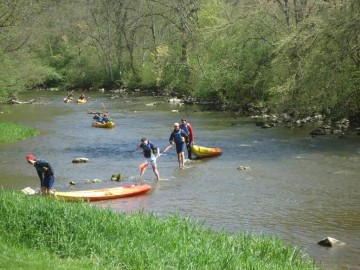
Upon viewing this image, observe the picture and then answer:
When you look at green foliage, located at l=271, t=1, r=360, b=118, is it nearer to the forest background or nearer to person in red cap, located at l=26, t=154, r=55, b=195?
the forest background

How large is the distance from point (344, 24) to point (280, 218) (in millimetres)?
14380

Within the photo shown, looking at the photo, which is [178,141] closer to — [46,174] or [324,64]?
[46,174]

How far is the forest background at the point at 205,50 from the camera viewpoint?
2898 cm

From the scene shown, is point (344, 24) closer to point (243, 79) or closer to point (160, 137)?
point (160, 137)

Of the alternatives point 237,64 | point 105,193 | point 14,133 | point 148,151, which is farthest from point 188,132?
point 237,64

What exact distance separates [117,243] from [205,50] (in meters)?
38.1

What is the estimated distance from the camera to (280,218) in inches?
577

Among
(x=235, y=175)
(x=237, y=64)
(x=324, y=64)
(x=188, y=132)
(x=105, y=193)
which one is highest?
(x=237, y=64)

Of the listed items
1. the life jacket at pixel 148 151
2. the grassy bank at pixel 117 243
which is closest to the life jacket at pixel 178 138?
the life jacket at pixel 148 151

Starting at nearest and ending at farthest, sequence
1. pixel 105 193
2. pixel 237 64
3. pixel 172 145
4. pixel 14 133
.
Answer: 1. pixel 105 193
2. pixel 172 145
3. pixel 14 133
4. pixel 237 64

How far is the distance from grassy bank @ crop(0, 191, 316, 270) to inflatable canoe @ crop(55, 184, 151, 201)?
3.72 metres

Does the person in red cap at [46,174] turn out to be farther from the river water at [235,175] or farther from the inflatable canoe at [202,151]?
the inflatable canoe at [202,151]

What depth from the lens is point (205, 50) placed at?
154 ft

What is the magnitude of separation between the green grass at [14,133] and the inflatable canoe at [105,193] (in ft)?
47.4
